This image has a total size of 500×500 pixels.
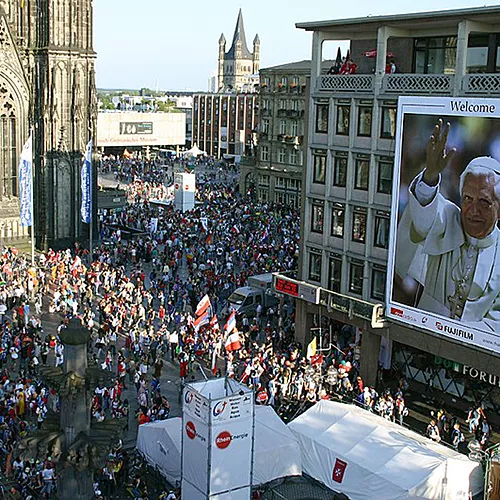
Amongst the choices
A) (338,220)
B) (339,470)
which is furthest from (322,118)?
(339,470)

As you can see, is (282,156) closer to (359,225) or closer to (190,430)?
(359,225)

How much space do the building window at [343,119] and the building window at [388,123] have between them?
6.30 ft

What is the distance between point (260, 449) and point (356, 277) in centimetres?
1210

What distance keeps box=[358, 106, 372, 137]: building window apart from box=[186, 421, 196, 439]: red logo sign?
15.5 meters

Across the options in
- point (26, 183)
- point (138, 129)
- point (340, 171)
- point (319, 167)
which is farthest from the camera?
point (138, 129)

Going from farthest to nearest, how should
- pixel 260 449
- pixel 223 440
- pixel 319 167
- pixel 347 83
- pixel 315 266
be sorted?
pixel 315 266, pixel 319 167, pixel 347 83, pixel 260 449, pixel 223 440

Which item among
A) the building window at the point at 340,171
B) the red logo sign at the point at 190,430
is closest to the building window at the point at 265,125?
the building window at the point at 340,171

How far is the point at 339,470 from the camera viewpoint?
23062 mm

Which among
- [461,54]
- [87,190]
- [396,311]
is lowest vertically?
[396,311]

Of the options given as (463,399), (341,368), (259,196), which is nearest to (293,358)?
(341,368)

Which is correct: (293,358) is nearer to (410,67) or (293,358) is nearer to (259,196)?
(410,67)

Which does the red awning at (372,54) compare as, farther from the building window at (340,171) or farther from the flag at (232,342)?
A: the flag at (232,342)

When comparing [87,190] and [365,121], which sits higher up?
[365,121]

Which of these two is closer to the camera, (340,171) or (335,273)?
(340,171)
